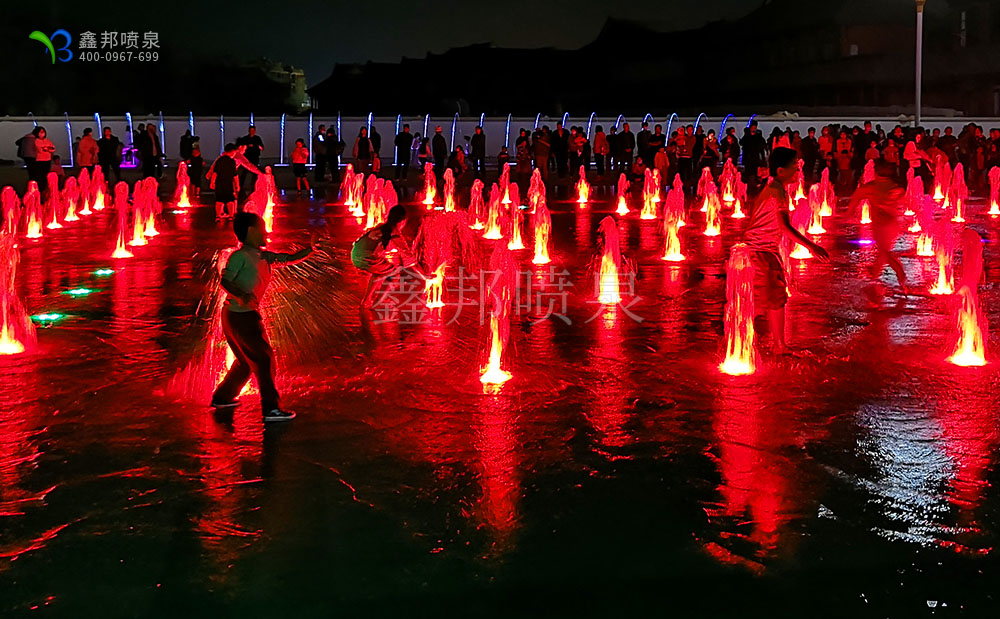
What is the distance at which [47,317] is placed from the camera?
10.2 m

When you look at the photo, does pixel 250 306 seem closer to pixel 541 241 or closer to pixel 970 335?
pixel 970 335

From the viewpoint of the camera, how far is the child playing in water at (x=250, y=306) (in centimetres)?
648

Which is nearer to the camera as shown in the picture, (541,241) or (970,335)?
(970,335)

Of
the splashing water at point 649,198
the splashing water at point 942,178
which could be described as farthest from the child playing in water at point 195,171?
the splashing water at point 942,178

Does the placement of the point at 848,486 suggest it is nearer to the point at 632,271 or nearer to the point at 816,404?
the point at 816,404

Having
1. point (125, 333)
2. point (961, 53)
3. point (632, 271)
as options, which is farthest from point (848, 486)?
point (961, 53)

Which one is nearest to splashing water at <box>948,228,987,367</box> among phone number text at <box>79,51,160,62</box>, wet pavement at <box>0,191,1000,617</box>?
wet pavement at <box>0,191,1000,617</box>

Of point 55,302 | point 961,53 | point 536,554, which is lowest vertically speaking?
point 536,554

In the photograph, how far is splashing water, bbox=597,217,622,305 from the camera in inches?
445

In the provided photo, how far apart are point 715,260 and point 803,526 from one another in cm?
949

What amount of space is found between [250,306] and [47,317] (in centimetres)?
469

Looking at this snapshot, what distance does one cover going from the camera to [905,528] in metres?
4.96

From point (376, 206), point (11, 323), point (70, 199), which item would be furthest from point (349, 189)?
point (11, 323)

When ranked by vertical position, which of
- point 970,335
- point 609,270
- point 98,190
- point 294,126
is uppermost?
point 294,126
